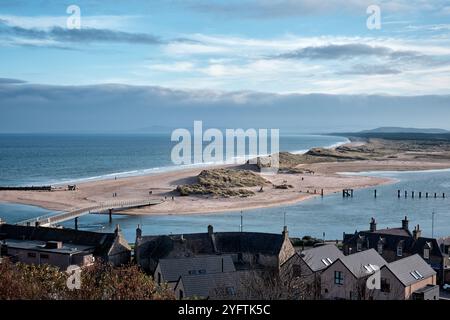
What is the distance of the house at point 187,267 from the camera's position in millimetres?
33906

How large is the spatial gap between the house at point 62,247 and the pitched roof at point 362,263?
569 inches

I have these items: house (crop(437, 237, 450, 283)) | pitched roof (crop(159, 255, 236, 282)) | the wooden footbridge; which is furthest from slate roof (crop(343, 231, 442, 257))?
the wooden footbridge

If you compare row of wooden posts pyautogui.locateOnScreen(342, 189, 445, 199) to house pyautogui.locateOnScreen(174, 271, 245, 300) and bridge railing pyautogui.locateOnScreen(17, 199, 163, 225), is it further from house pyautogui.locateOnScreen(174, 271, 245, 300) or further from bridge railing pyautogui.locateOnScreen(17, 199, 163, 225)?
house pyautogui.locateOnScreen(174, 271, 245, 300)

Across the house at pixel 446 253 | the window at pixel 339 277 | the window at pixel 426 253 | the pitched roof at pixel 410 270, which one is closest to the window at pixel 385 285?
the pitched roof at pixel 410 270

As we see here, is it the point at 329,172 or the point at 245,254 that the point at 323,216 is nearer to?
the point at 245,254

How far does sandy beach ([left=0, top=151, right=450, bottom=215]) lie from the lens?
81438 millimetres

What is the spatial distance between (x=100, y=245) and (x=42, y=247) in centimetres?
376

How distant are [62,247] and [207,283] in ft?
44.6

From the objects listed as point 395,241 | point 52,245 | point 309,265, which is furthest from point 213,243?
point 395,241

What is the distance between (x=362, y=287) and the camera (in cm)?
3231

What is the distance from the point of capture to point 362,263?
116ft

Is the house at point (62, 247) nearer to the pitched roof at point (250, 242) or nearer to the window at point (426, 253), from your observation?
the pitched roof at point (250, 242)

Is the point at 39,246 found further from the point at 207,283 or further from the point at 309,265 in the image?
the point at 309,265
